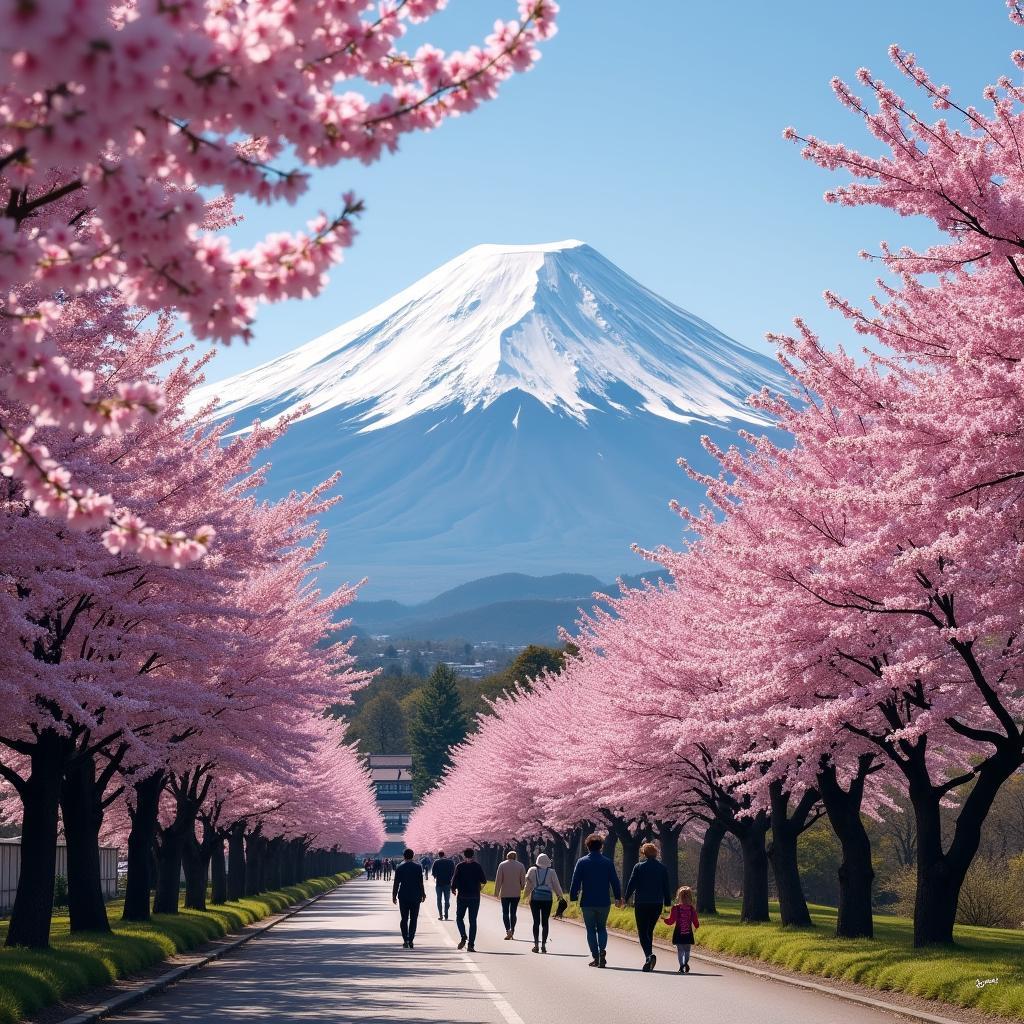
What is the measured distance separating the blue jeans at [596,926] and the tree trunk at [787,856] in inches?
255

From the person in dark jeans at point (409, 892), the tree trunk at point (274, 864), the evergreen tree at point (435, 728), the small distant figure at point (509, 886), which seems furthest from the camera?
the evergreen tree at point (435, 728)

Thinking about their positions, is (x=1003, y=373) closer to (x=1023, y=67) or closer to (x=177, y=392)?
(x=1023, y=67)

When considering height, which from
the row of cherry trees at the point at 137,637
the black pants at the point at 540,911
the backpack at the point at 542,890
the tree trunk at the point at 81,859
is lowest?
the black pants at the point at 540,911

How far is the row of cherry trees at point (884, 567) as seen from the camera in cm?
1521

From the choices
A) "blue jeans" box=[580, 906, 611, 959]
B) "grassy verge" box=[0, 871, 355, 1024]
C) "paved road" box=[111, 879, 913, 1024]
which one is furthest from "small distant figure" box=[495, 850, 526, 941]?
"blue jeans" box=[580, 906, 611, 959]

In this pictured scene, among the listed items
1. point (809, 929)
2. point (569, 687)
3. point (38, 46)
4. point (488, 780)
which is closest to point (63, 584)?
point (38, 46)

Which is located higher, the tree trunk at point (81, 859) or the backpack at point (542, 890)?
the tree trunk at point (81, 859)

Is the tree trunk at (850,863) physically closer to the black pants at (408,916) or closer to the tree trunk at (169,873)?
the black pants at (408,916)

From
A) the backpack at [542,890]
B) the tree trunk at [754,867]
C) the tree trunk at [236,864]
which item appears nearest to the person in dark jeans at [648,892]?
the backpack at [542,890]

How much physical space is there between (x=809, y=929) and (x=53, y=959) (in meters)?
15.0

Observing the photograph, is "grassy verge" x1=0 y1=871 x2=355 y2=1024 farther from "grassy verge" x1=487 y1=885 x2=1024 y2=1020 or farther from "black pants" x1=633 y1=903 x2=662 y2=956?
"grassy verge" x1=487 y1=885 x2=1024 y2=1020

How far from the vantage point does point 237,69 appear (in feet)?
19.2

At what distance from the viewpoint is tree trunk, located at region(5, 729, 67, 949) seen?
2014 centimetres

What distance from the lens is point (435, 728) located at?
187m
